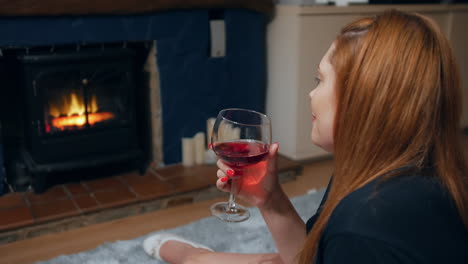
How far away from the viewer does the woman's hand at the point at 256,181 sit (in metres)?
1.24

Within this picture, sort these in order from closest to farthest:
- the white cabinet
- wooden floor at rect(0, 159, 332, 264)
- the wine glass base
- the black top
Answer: the black top
the wine glass base
wooden floor at rect(0, 159, 332, 264)
the white cabinet

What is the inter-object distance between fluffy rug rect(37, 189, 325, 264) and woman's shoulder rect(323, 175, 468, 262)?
1.26 m

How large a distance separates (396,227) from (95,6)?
1956mm

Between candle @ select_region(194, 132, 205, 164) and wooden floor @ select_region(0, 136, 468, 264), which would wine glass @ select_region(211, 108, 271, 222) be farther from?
candle @ select_region(194, 132, 205, 164)

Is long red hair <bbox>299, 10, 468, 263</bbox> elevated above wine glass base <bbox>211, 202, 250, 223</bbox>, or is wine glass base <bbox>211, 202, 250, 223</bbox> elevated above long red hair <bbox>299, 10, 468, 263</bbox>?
long red hair <bbox>299, 10, 468, 263</bbox>

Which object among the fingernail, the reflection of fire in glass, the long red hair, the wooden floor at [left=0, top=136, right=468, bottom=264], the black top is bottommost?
the wooden floor at [left=0, top=136, right=468, bottom=264]

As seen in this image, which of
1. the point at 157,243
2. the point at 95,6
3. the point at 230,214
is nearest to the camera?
the point at 230,214

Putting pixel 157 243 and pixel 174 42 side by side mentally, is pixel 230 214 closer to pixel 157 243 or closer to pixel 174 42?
pixel 157 243

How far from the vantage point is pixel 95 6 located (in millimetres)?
2307

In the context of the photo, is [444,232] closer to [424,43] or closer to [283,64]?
[424,43]

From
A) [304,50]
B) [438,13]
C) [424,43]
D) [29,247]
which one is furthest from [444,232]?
[438,13]

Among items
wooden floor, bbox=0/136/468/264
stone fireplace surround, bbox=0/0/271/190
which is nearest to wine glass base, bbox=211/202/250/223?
A: wooden floor, bbox=0/136/468/264

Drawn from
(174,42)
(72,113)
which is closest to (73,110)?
(72,113)

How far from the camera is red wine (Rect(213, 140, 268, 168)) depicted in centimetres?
119
